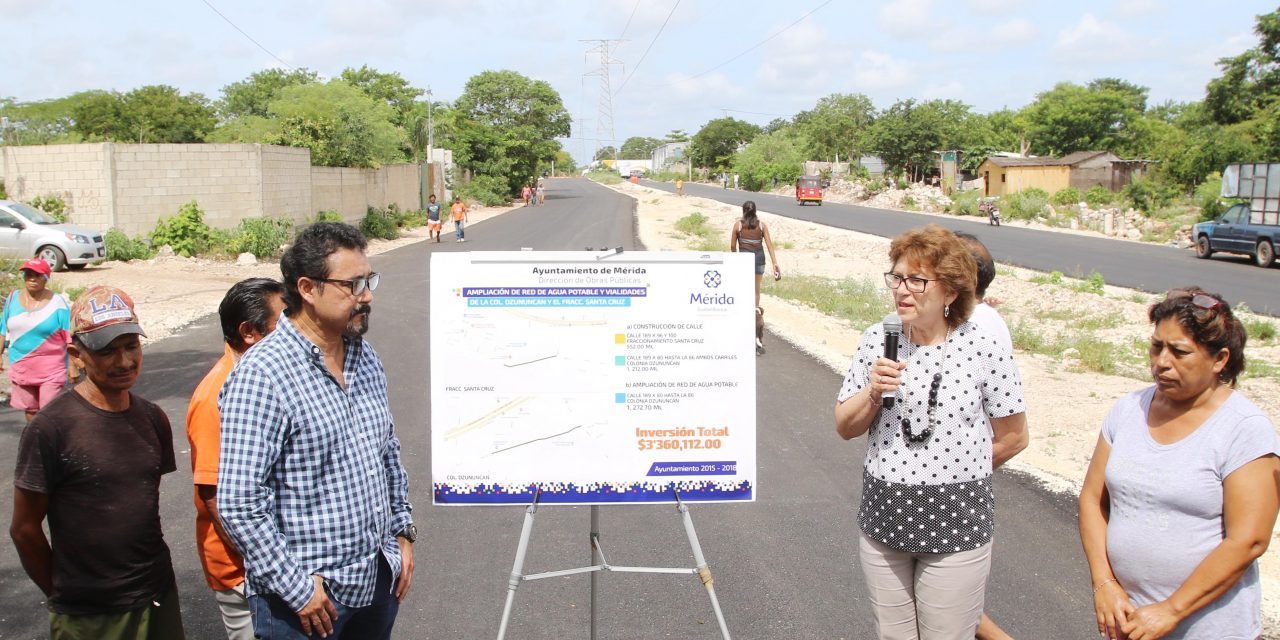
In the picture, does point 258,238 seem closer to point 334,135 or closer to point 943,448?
point 334,135

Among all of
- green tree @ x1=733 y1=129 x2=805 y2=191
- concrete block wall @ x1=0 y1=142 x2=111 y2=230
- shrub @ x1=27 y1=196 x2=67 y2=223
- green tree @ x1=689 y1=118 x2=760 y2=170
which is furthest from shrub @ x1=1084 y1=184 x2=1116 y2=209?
green tree @ x1=689 y1=118 x2=760 y2=170

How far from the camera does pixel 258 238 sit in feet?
81.5

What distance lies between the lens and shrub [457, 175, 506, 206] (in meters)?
61.0

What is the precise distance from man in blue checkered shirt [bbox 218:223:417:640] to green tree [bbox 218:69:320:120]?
274 feet

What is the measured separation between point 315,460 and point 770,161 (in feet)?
358

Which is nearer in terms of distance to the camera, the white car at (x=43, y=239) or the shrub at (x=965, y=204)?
the white car at (x=43, y=239)

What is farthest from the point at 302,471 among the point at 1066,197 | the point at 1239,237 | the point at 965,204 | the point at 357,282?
the point at 965,204

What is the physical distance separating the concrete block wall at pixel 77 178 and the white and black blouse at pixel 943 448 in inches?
930

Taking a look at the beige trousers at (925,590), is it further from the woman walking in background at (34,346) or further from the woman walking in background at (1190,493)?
the woman walking in background at (34,346)

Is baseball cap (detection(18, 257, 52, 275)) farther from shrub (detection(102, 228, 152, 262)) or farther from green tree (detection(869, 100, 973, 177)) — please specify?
green tree (detection(869, 100, 973, 177))

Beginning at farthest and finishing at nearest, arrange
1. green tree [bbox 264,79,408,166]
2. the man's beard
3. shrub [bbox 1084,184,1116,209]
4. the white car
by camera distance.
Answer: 1. shrub [bbox 1084,184,1116,209]
2. green tree [bbox 264,79,408,166]
3. the white car
4. the man's beard

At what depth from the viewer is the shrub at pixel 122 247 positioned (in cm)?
2248

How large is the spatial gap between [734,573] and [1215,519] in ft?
9.31

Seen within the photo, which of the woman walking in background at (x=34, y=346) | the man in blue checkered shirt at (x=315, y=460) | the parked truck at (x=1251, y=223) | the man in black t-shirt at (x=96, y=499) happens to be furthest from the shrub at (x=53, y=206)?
the parked truck at (x=1251, y=223)
